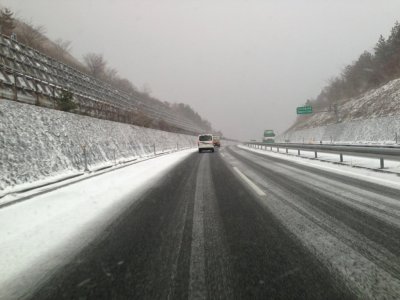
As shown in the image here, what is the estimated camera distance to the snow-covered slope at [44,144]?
973cm

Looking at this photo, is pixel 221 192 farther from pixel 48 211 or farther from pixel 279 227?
pixel 48 211

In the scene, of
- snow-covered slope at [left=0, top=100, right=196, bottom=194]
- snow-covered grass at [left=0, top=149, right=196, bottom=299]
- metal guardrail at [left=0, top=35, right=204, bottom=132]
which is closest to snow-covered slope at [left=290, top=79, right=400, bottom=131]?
snow-covered slope at [left=0, top=100, right=196, bottom=194]

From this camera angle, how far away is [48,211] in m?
6.19

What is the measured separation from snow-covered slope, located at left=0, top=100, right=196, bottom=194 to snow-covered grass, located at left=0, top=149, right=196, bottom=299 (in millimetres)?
2053

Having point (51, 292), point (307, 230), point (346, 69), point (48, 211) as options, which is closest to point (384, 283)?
point (307, 230)

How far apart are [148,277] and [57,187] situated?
25.2 feet

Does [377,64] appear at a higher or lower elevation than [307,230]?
higher

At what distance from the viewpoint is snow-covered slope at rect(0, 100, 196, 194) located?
31.9 feet

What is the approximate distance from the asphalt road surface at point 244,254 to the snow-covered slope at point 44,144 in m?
5.94

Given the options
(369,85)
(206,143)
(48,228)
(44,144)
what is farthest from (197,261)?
(369,85)

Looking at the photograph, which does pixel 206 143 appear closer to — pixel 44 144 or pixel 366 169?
pixel 366 169

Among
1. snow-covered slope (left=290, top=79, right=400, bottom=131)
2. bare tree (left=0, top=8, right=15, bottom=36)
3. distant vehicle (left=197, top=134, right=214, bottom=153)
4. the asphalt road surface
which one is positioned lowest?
the asphalt road surface

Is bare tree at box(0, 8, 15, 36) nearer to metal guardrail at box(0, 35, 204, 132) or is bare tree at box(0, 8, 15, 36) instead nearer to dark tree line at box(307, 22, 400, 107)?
metal guardrail at box(0, 35, 204, 132)

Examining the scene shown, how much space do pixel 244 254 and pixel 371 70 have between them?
8186 cm
